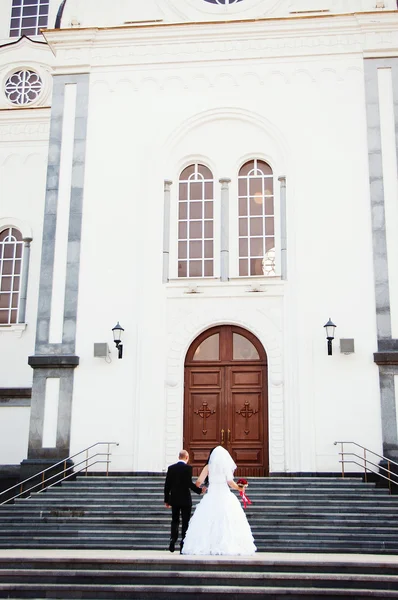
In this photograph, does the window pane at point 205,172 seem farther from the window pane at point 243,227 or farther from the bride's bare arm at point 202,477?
the bride's bare arm at point 202,477

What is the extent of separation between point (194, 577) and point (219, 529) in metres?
0.98

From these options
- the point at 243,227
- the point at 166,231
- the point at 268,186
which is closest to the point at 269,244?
the point at 243,227

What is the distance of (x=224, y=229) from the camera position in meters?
17.1

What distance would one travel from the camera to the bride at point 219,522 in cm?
1016

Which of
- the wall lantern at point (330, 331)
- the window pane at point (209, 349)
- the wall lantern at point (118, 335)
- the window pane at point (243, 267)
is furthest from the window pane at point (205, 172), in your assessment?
the wall lantern at point (330, 331)

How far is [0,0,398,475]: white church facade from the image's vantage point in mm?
15906

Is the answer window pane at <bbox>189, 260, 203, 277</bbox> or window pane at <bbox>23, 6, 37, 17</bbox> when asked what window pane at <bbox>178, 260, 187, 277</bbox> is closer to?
window pane at <bbox>189, 260, 203, 277</bbox>

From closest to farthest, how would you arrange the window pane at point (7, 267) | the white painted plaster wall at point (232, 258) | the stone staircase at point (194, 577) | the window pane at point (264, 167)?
the stone staircase at point (194, 577), the white painted plaster wall at point (232, 258), the window pane at point (264, 167), the window pane at point (7, 267)

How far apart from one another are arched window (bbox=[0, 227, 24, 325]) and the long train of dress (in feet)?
32.2

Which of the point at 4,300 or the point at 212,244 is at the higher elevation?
the point at 212,244

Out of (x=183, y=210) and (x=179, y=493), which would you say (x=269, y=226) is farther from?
(x=179, y=493)

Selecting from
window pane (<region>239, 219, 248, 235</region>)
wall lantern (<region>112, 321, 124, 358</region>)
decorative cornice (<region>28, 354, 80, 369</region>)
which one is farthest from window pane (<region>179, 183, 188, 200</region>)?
decorative cornice (<region>28, 354, 80, 369</region>)

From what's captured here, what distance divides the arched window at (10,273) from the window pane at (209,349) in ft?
16.5

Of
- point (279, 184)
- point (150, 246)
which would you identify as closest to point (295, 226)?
point (279, 184)
